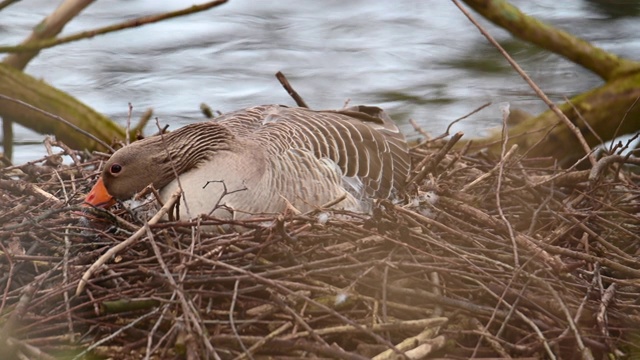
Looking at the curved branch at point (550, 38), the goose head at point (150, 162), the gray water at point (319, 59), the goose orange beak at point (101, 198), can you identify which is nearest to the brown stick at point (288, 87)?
the goose head at point (150, 162)

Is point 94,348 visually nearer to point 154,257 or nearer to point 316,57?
point 154,257

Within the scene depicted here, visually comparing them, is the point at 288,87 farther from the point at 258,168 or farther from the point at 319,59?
the point at 319,59

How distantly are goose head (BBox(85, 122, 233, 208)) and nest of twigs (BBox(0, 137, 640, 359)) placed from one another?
0.23 metres

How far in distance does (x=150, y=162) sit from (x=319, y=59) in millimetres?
5143

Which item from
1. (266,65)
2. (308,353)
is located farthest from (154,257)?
(266,65)

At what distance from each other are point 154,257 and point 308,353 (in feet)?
2.89

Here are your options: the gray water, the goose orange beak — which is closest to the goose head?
the goose orange beak

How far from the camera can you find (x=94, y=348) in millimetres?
4617

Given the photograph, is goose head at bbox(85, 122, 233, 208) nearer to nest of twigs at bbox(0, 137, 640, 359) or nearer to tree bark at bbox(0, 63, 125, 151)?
nest of twigs at bbox(0, 137, 640, 359)

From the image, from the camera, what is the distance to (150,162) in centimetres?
596

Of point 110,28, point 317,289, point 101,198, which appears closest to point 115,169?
point 101,198

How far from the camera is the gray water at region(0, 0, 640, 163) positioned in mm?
9625

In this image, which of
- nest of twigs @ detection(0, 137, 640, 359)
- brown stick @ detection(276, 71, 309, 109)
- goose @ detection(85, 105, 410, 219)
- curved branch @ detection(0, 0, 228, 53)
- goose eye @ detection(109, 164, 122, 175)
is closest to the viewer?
nest of twigs @ detection(0, 137, 640, 359)

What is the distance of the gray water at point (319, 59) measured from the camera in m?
9.62
